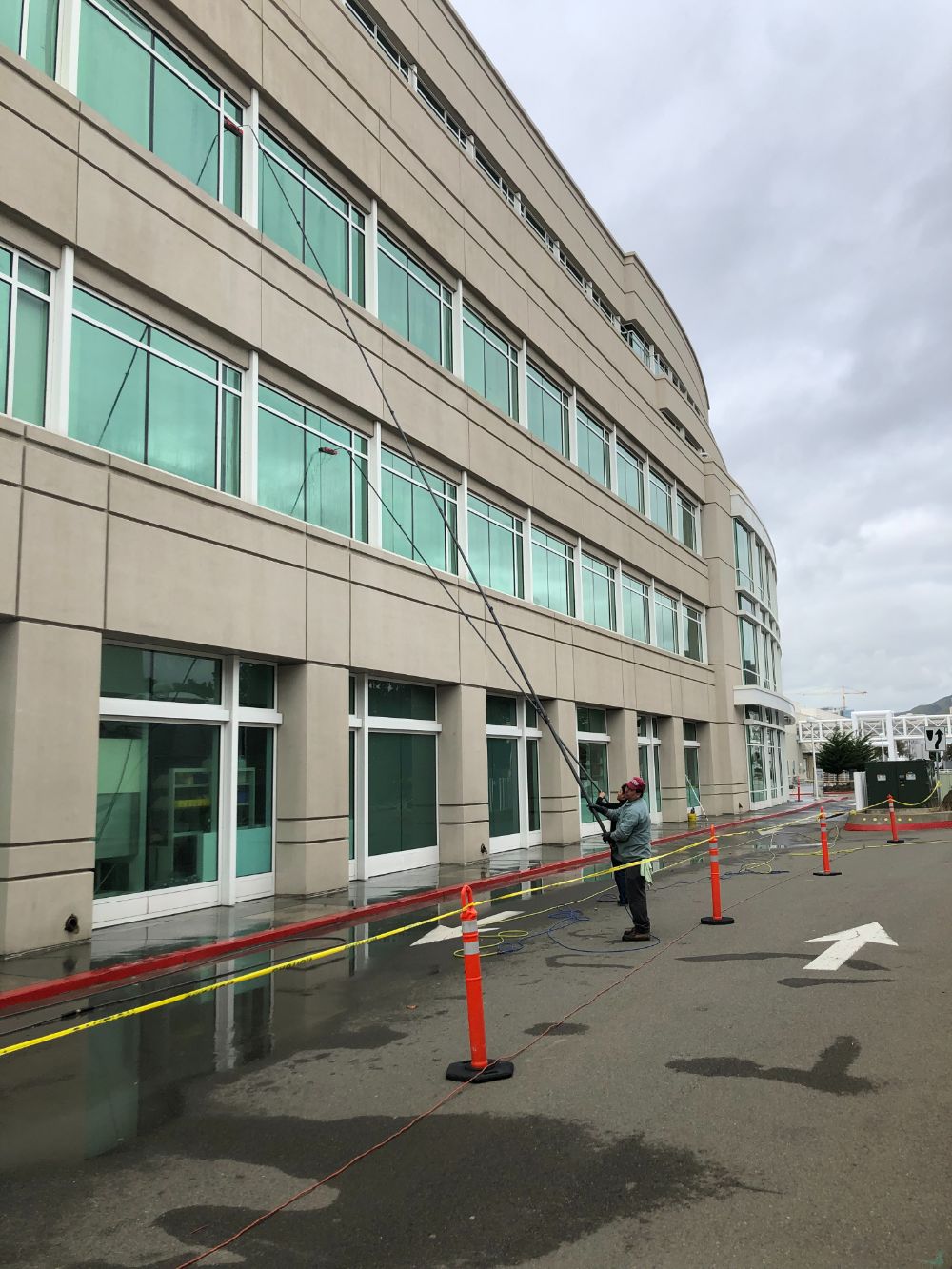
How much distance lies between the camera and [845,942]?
10.7 m

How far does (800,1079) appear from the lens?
6.02 metres

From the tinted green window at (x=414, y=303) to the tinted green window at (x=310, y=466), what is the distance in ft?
10.7

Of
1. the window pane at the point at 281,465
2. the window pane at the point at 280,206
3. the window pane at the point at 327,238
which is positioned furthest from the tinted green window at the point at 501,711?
the window pane at the point at 280,206

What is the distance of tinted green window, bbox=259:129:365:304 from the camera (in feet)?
55.8

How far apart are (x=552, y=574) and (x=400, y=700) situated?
28.5ft

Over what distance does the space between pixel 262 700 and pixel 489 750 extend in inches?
324

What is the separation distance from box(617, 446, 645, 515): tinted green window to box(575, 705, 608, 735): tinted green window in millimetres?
7763

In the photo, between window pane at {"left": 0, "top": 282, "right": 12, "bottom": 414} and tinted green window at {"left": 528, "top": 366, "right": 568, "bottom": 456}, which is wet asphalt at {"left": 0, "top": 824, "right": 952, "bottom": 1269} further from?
tinted green window at {"left": 528, "top": 366, "right": 568, "bottom": 456}

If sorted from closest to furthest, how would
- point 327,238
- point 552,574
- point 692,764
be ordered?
point 327,238
point 552,574
point 692,764

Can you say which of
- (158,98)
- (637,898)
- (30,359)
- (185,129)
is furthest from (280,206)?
(637,898)

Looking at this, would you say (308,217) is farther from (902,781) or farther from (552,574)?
(902,781)

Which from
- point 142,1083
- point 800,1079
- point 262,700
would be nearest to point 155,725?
A: point 262,700

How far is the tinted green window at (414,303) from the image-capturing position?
20.2 meters

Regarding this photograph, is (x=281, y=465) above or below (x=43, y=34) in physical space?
below
